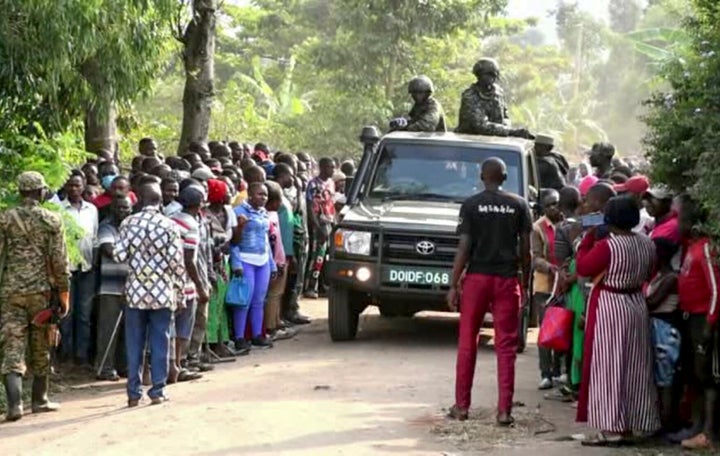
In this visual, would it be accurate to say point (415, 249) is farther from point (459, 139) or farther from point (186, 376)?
point (186, 376)

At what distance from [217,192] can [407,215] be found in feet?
6.31

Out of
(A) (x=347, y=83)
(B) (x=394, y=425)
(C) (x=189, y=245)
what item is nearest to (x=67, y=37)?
(C) (x=189, y=245)

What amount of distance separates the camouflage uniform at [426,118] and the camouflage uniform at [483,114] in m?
0.24

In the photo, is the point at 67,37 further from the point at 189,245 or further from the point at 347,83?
the point at 347,83

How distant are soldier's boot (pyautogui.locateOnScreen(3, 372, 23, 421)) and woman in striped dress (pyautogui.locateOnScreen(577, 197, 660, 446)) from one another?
4.00 meters

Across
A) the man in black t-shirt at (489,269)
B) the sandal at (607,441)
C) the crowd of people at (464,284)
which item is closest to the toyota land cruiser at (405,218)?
the crowd of people at (464,284)

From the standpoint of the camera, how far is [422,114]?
47.1 feet

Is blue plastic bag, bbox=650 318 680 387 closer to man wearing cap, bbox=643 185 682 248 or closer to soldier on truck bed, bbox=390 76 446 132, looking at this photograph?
man wearing cap, bbox=643 185 682 248

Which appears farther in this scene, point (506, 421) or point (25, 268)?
point (25, 268)

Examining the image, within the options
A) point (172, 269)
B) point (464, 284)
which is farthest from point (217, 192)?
point (464, 284)

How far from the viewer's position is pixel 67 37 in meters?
11.1

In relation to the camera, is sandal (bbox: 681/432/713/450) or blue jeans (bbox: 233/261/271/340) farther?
blue jeans (bbox: 233/261/271/340)

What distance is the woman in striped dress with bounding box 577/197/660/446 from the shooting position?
8.30m

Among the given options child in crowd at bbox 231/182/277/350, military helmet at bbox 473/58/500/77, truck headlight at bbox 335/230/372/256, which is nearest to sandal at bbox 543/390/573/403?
truck headlight at bbox 335/230/372/256
